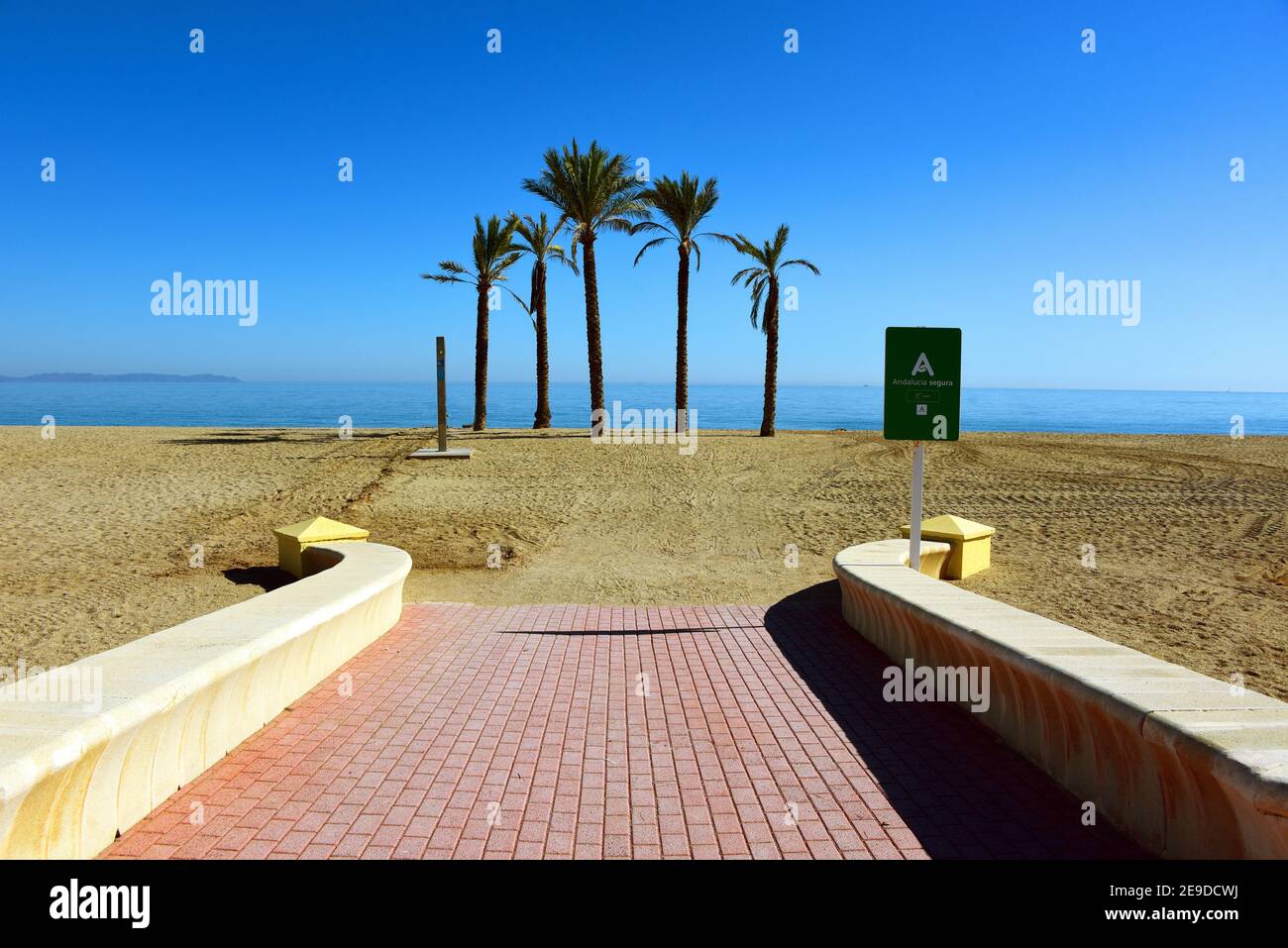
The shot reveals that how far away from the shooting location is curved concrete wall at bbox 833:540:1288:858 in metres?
2.84

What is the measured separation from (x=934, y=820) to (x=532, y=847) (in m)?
1.94

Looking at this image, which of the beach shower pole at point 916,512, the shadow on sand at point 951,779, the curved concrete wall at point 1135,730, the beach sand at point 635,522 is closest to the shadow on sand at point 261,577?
the beach sand at point 635,522

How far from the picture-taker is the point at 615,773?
4414 millimetres

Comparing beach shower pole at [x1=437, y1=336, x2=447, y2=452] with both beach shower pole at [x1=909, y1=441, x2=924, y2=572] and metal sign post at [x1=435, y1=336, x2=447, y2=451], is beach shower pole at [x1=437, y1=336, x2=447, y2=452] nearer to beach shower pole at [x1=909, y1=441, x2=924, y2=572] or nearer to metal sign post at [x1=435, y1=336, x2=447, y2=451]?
metal sign post at [x1=435, y1=336, x2=447, y2=451]

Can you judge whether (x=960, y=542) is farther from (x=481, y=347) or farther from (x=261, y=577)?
(x=481, y=347)

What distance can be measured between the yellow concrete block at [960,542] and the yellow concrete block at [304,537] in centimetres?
771

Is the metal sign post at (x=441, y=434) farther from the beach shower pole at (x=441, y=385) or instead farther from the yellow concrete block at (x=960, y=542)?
the yellow concrete block at (x=960, y=542)

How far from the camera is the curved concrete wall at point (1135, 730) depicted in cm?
284

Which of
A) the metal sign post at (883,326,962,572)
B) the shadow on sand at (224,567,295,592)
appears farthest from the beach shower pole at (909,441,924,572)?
the shadow on sand at (224,567,295,592)

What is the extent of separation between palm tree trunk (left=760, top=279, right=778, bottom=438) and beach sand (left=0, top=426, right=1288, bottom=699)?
14.4 ft

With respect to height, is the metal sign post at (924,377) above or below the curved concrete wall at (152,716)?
above

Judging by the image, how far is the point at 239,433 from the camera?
27078 mm

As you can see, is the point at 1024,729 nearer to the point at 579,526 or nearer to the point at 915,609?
the point at 915,609
